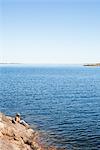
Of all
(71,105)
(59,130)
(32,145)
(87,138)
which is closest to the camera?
(32,145)

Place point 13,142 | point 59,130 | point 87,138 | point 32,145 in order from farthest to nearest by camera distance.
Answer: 1. point 59,130
2. point 87,138
3. point 32,145
4. point 13,142

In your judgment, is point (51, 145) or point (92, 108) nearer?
point (51, 145)

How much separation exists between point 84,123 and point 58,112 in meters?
10.9

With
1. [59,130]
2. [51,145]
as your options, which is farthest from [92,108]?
[51,145]

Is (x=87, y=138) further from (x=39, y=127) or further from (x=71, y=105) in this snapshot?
(x=71, y=105)

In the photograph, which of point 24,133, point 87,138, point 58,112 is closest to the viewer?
point 24,133

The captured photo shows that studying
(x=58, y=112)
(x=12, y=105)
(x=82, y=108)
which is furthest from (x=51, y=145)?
(x=12, y=105)

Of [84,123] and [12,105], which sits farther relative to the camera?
[12,105]

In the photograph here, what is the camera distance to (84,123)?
52.1m

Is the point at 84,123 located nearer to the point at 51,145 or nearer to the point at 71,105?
the point at 51,145

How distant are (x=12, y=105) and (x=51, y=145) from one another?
31.6 metres

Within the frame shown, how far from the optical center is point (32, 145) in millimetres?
36750

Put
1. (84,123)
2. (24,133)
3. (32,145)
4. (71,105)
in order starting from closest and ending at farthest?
(32,145), (24,133), (84,123), (71,105)

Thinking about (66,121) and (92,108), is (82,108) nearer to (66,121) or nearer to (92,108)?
(92,108)
